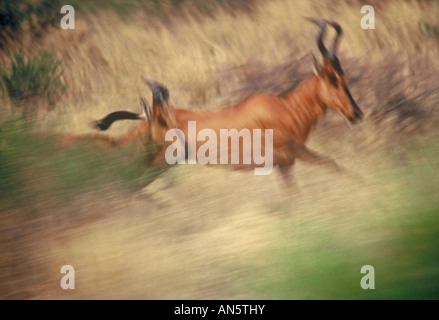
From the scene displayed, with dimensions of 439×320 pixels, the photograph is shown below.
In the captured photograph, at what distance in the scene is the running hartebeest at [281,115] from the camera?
252 centimetres

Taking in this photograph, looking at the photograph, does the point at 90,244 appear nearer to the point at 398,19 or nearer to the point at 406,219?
the point at 406,219

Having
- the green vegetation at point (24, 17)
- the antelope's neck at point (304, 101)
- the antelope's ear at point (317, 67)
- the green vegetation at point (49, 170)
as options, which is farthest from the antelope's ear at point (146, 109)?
the antelope's ear at point (317, 67)

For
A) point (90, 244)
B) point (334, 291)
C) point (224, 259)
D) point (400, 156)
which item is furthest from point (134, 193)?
point (400, 156)

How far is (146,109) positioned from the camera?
252 cm

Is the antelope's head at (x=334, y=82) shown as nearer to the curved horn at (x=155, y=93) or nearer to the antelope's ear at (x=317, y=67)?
the antelope's ear at (x=317, y=67)

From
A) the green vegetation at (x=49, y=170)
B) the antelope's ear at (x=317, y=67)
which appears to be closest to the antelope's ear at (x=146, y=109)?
the green vegetation at (x=49, y=170)

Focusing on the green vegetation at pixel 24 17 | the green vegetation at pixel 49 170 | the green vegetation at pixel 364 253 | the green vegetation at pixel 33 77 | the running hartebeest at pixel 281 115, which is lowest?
the green vegetation at pixel 364 253

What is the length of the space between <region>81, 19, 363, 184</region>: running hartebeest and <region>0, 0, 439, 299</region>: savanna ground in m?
0.05

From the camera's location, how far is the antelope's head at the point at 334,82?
2.53m

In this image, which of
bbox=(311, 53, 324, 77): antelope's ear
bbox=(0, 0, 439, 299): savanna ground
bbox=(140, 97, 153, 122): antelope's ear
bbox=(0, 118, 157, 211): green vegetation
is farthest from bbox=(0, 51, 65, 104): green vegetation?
bbox=(311, 53, 324, 77): antelope's ear

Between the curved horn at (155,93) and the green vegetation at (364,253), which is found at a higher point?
the curved horn at (155,93)

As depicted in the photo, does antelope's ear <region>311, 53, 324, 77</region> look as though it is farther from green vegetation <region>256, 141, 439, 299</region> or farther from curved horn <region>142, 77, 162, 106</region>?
curved horn <region>142, 77, 162, 106</region>

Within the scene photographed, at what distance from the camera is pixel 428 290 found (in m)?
2.54

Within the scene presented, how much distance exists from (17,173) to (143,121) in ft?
2.32
